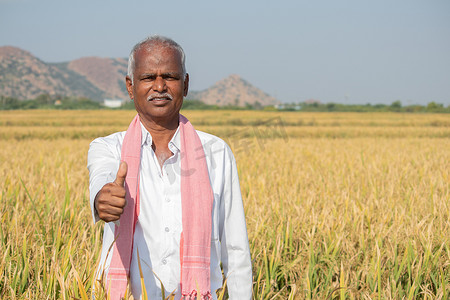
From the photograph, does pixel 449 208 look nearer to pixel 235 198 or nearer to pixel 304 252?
pixel 304 252

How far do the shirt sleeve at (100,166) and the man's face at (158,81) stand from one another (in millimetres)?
179

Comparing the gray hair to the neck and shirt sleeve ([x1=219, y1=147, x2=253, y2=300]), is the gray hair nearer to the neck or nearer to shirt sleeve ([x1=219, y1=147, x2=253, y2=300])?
the neck

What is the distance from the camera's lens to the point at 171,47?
1.36 meters

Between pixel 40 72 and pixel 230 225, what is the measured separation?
722 ft

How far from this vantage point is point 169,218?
1342 millimetres

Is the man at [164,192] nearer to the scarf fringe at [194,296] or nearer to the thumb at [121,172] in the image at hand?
the scarf fringe at [194,296]

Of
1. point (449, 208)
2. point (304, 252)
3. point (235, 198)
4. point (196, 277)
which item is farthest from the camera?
point (449, 208)

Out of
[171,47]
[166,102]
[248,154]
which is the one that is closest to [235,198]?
[166,102]

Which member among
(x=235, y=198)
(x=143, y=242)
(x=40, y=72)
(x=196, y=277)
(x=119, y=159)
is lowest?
(x=196, y=277)

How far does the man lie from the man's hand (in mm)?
162

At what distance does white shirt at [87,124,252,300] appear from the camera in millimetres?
1332

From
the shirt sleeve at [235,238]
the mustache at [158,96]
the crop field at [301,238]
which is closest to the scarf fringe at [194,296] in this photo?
the shirt sleeve at [235,238]

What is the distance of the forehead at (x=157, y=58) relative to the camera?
1.35m

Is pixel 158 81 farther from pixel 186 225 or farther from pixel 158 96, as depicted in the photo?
pixel 186 225
